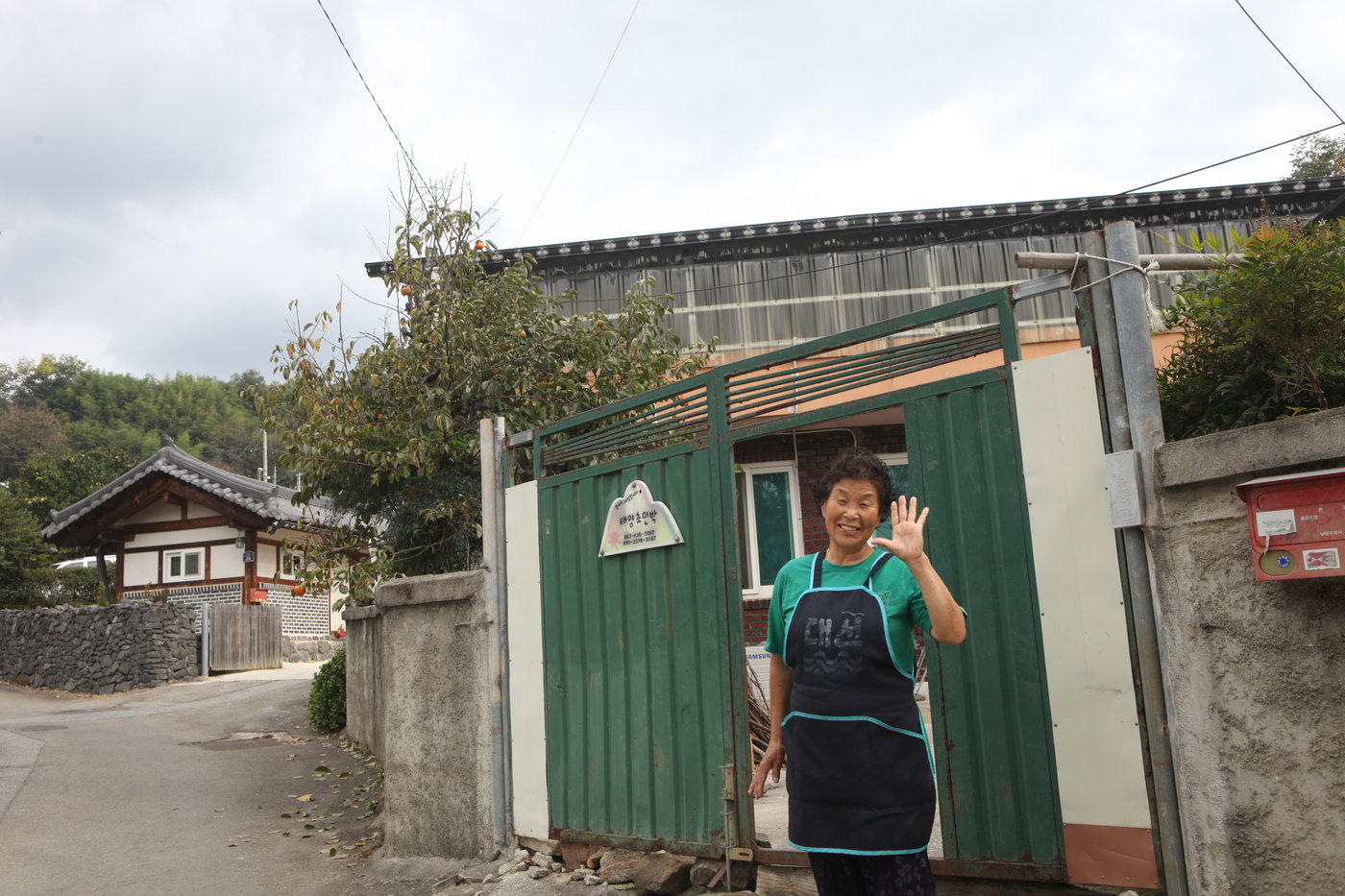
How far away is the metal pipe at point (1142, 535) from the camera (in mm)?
3111

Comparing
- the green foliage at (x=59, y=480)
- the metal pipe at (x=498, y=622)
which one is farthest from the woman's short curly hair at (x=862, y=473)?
the green foliage at (x=59, y=480)

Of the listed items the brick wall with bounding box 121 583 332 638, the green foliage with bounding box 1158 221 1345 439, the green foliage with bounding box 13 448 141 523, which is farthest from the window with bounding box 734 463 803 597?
the green foliage with bounding box 13 448 141 523

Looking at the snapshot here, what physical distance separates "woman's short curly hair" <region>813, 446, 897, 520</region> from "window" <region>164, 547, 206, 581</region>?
22.5 metres

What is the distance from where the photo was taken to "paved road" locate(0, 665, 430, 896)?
6.14 metres

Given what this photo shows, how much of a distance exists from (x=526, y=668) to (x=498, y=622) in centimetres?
32

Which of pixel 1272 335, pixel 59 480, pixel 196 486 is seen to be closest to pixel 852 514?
pixel 1272 335

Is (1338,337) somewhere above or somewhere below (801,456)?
below

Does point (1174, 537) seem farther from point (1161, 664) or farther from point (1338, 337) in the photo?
point (1338, 337)

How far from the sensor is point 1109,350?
3.38 metres

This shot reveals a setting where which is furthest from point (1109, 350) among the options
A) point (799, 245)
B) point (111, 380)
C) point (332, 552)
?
point (111, 380)

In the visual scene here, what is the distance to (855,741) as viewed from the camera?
2809mm

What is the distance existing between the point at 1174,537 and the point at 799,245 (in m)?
12.0

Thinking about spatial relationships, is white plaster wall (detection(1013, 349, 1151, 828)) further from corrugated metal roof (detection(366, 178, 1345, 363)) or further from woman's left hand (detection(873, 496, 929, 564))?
corrugated metal roof (detection(366, 178, 1345, 363))

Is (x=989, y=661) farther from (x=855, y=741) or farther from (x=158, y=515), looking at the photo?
(x=158, y=515)
